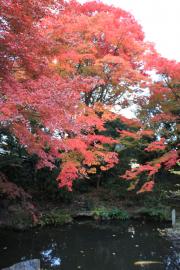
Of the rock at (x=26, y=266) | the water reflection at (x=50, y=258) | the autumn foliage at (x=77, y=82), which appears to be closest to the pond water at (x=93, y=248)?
the water reflection at (x=50, y=258)

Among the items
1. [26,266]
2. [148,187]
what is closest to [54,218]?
[148,187]

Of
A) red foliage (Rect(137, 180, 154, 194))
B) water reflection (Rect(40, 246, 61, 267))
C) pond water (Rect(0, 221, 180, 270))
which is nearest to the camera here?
pond water (Rect(0, 221, 180, 270))

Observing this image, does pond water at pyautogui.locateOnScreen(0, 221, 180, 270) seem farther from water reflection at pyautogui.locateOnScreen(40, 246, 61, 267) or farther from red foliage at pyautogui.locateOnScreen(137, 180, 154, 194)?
red foliage at pyautogui.locateOnScreen(137, 180, 154, 194)

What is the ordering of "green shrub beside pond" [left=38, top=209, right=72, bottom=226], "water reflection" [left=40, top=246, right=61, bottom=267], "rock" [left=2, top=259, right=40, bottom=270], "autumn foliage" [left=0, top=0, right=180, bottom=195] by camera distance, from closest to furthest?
1. "rock" [left=2, top=259, right=40, bottom=270]
2. "autumn foliage" [left=0, top=0, right=180, bottom=195]
3. "water reflection" [left=40, top=246, right=61, bottom=267]
4. "green shrub beside pond" [left=38, top=209, right=72, bottom=226]

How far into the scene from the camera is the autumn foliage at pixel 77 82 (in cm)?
752

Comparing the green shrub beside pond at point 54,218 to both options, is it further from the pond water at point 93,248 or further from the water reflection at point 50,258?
the water reflection at point 50,258

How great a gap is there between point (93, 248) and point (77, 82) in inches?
205

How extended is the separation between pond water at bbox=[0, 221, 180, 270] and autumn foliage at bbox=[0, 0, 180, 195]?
74.5 inches

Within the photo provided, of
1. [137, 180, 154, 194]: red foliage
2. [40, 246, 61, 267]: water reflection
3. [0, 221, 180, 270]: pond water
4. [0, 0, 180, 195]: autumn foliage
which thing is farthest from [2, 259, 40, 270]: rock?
[137, 180, 154, 194]: red foliage

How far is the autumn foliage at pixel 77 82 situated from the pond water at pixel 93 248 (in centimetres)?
189

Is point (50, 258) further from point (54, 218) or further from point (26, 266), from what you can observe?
point (54, 218)

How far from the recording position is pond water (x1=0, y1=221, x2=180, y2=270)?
31.1 feet

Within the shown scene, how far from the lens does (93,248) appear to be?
36.6ft

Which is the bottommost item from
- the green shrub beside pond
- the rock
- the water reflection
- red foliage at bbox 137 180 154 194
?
the water reflection
